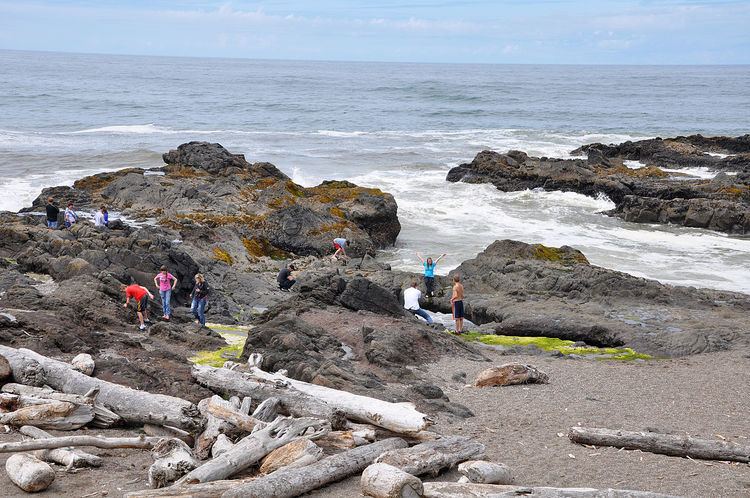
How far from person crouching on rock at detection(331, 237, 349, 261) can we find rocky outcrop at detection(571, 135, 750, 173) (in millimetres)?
24326

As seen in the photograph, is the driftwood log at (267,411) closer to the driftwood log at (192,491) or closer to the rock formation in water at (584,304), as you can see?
the driftwood log at (192,491)

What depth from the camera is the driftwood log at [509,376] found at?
13656mm

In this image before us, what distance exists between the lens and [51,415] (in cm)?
980

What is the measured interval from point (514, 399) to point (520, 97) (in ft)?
331

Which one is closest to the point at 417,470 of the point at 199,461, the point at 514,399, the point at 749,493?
the point at 199,461

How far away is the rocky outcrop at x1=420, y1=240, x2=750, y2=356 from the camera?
18125mm

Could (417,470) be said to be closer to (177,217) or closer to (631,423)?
(631,423)

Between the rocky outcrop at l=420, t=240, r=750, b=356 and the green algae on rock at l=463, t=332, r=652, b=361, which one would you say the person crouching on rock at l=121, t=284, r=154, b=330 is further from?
the rocky outcrop at l=420, t=240, r=750, b=356

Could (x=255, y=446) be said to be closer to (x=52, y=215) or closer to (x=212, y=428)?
(x=212, y=428)

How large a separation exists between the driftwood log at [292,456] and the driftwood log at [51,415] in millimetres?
2583

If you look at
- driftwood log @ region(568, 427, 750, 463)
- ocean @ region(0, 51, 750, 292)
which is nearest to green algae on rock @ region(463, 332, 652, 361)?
driftwood log @ region(568, 427, 750, 463)

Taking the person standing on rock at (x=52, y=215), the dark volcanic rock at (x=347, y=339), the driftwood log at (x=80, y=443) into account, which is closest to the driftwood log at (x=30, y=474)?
the driftwood log at (x=80, y=443)

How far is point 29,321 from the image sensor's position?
13242mm

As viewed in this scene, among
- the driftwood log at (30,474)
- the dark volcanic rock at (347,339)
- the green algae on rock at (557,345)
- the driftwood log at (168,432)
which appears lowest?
the green algae on rock at (557,345)
